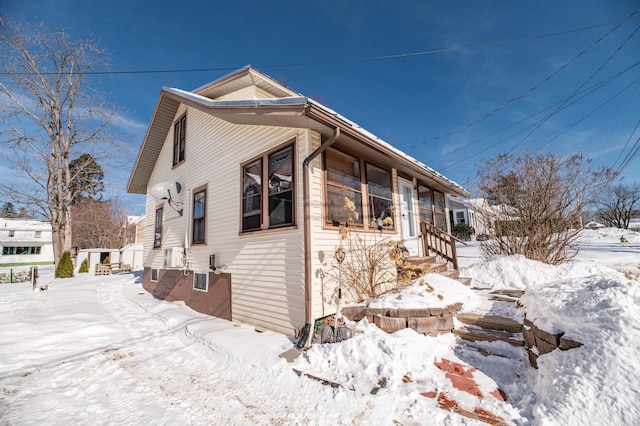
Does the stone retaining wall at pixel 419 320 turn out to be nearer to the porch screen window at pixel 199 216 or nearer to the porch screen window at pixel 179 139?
the porch screen window at pixel 199 216

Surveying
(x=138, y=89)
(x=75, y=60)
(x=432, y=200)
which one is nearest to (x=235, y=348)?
(x=432, y=200)

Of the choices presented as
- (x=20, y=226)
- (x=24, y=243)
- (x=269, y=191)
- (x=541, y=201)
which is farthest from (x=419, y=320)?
(x=20, y=226)

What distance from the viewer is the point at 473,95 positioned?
12445 mm

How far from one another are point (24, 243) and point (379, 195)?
145ft

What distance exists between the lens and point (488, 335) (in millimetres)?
3424

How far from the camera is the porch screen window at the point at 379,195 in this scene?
5841mm

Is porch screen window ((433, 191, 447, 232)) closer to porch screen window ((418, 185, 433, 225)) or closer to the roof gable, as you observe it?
porch screen window ((418, 185, 433, 225))

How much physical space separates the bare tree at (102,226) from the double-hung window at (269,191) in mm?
31709

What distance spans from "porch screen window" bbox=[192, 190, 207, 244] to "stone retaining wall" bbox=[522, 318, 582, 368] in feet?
22.5

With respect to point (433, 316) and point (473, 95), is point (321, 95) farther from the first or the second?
point (433, 316)

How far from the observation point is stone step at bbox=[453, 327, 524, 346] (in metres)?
3.24

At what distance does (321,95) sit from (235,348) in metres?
17.8

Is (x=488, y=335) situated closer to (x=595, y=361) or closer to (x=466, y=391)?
(x=466, y=391)

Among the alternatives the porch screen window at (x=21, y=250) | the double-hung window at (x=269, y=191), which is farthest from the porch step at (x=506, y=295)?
the porch screen window at (x=21, y=250)
